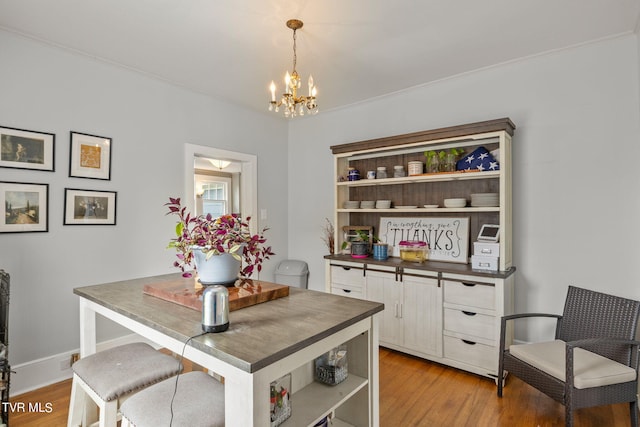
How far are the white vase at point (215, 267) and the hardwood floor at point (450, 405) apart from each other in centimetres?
139

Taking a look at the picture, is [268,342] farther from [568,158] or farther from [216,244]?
[568,158]

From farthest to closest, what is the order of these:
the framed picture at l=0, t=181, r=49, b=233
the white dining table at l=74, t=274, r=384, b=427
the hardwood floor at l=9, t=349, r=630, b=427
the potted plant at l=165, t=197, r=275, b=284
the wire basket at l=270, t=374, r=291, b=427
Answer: the framed picture at l=0, t=181, r=49, b=233
the hardwood floor at l=9, t=349, r=630, b=427
the potted plant at l=165, t=197, r=275, b=284
the wire basket at l=270, t=374, r=291, b=427
the white dining table at l=74, t=274, r=384, b=427

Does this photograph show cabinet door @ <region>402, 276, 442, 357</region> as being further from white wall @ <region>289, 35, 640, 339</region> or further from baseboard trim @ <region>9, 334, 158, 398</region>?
baseboard trim @ <region>9, 334, 158, 398</region>

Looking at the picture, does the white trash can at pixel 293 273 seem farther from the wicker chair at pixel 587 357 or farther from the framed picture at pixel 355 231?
the wicker chair at pixel 587 357

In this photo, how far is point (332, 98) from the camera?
12.7 feet

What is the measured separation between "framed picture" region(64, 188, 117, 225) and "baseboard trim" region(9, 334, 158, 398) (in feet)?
3.51

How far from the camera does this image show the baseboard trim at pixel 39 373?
2484 millimetres

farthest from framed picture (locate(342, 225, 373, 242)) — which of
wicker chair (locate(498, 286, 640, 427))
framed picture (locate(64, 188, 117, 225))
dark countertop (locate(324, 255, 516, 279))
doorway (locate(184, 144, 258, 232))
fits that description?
framed picture (locate(64, 188, 117, 225))

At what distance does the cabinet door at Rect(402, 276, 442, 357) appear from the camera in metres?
2.89

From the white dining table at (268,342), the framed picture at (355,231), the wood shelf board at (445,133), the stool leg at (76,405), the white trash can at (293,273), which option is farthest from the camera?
the white trash can at (293,273)

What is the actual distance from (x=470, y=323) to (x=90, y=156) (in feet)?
11.3

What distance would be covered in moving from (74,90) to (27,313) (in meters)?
1.78

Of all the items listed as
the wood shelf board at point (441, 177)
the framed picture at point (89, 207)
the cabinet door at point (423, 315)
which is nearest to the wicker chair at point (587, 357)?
the cabinet door at point (423, 315)

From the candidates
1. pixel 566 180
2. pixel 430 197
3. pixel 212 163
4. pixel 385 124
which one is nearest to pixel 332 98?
pixel 385 124
